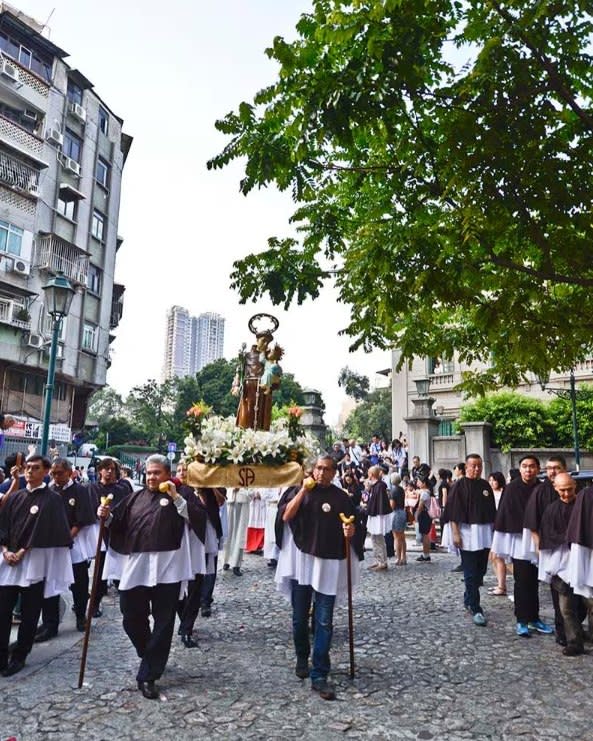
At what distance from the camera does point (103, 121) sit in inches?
1375

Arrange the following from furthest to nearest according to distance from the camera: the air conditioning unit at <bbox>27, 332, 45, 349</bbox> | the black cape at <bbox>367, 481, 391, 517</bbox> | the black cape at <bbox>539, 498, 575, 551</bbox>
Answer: the air conditioning unit at <bbox>27, 332, 45, 349</bbox>, the black cape at <bbox>367, 481, 391, 517</bbox>, the black cape at <bbox>539, 498, 575, 551</bbox>

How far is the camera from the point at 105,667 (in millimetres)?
6020

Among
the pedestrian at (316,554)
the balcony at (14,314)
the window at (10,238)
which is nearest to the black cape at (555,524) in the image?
the pedestrian at (316,554)

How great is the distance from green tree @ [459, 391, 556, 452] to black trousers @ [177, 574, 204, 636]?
15.8 metres

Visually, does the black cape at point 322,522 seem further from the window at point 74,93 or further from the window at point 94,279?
the window at point 74,93

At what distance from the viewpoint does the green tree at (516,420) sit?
68.1ft

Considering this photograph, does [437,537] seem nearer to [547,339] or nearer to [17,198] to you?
[547,339]

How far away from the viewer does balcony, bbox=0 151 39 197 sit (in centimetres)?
2783

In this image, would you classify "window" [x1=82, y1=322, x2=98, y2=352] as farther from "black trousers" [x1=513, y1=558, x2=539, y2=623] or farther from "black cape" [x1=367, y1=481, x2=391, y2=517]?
"black trousers" [x1=513, y1=558, x2=539, y2=623]

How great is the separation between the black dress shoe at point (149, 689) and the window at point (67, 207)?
29.9 metres

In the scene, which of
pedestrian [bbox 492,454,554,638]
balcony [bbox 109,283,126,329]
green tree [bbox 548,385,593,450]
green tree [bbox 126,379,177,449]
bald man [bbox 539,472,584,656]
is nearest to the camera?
bald man [bbox 539,472,584,656]

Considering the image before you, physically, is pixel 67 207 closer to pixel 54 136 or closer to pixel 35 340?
pixel 54 136

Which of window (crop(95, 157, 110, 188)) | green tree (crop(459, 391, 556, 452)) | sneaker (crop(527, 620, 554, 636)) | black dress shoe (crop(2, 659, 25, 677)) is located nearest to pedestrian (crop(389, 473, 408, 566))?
sneaker (crop(527, 620, 554, 636))

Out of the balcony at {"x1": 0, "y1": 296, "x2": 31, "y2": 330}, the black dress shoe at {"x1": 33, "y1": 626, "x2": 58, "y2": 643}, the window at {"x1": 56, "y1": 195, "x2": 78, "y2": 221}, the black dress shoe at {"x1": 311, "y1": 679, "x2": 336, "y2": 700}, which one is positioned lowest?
the black dress shoe at {"x1": 33, "y1": 626, "x2": 58, "y2": 643}
